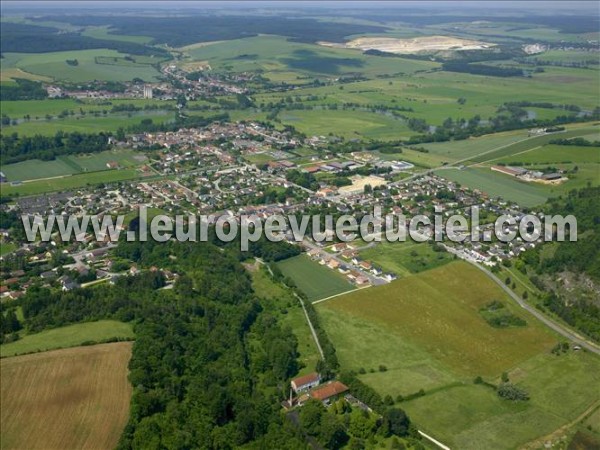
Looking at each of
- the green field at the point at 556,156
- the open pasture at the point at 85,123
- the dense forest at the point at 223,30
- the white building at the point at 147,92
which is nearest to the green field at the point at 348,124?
the green field at the point at 556,156

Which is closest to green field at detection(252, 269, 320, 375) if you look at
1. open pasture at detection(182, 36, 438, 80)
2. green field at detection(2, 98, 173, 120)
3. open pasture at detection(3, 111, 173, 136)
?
open pasture at detection(3, 111, 173, 136)

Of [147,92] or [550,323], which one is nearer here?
[550,323]

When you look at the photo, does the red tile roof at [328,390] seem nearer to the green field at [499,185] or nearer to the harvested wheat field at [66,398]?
the harvested wheat field at [66,398]

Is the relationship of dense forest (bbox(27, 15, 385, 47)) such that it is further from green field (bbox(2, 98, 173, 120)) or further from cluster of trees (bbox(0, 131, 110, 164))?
cluster of trees (bbox(0, 131, 110, 164))

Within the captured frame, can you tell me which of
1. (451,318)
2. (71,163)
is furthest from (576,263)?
(71,163)

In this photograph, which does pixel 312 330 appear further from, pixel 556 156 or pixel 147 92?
pixel 147 92
